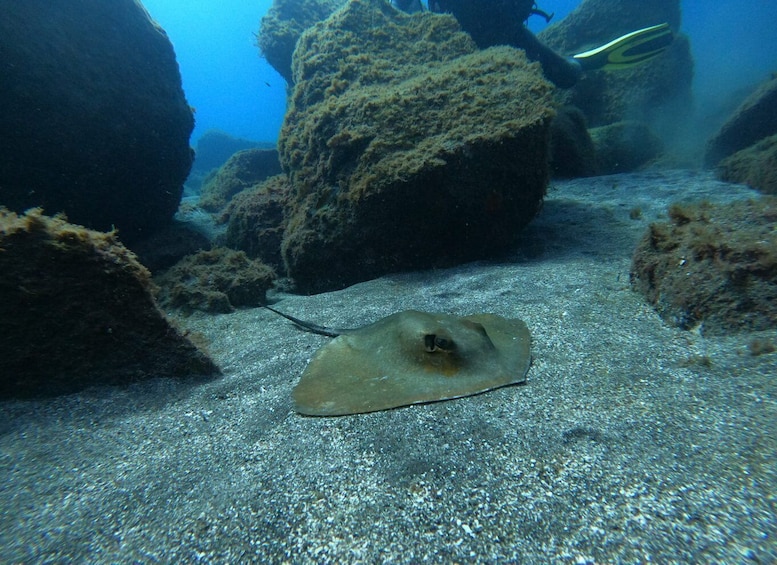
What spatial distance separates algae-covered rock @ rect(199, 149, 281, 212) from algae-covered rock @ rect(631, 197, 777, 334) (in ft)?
44.1

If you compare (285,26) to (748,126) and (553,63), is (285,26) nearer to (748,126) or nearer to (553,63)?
(553,63)

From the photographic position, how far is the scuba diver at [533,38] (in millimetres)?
9133

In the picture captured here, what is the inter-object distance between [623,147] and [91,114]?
14.6m

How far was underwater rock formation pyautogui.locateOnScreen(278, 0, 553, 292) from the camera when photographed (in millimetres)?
5066

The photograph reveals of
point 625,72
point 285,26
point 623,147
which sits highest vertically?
point 285,26

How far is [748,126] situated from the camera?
10023 mm

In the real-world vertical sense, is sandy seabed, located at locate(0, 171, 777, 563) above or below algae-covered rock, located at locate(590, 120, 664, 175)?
below

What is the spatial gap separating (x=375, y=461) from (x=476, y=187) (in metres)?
4.25

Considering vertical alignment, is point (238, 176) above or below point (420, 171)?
above

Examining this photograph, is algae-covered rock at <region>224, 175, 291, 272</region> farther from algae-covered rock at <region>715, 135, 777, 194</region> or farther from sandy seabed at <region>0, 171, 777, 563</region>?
algae-covered rock at <region>715, 135, 777, 194</region>

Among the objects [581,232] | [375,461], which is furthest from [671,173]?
[375,461]

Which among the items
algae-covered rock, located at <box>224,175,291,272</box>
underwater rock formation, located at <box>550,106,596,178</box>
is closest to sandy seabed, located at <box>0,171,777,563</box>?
algae-covered rock, located at <box>224,175,291,272</box>

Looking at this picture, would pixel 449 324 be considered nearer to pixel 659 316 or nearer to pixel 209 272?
pixel 659 316

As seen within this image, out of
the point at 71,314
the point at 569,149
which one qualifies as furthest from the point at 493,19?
the point at 71,314
